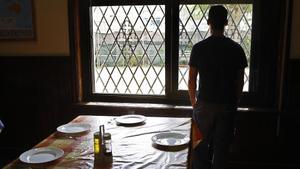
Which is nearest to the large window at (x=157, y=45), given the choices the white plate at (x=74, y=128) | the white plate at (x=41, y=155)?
the white plate at (x=74, y=128)

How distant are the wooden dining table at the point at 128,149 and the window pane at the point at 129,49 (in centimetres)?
83

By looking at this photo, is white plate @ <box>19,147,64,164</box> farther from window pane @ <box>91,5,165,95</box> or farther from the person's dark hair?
window pane @ <box>91,5,165,95</box>

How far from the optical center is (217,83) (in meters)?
1.99

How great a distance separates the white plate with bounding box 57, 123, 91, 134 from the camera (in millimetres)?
1870

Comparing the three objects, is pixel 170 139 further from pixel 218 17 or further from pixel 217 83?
pixel 218 17

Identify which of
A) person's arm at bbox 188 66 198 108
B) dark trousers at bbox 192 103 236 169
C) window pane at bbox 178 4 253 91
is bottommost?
dark trousers at bbox 192 103 236 169

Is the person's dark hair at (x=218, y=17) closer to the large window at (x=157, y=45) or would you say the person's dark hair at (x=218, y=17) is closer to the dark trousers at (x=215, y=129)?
the dark trousers at (x=215, y=129)

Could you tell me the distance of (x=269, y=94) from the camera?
105 inches

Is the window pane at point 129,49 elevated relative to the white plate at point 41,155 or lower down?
elevated

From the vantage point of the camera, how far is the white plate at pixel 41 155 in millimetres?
1458

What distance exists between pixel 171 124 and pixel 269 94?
43.3 inches

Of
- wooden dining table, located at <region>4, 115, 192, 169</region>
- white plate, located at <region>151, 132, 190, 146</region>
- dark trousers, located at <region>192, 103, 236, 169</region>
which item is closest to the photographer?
wooden dining table, located at <region>4, 115, 192, 169</region>

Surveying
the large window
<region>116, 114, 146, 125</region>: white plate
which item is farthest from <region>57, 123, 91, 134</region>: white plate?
the large window

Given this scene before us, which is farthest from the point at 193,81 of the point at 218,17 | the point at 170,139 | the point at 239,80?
the point at 170,139
